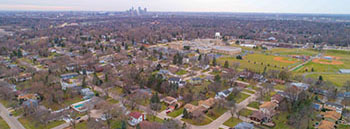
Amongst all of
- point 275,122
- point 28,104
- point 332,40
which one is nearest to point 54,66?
point 28,104

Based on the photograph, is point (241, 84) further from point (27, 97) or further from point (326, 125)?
point (27, 97)

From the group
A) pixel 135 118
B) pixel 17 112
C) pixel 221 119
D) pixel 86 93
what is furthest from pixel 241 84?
pixel 17 112

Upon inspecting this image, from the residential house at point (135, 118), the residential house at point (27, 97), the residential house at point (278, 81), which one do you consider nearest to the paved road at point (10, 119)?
the residential house at point (27, 97)

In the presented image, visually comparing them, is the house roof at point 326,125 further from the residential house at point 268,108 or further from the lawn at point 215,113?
the lawn at point 215,113

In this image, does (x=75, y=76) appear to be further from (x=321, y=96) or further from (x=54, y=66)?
(x=321, y=96)

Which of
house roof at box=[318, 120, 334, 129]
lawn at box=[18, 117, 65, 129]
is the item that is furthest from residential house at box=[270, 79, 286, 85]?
lawn at box=[18, 117, 65, 129]

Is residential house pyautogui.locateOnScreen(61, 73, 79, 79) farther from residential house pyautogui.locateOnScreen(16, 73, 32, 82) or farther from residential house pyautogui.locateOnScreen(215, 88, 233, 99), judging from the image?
residential house pyautogui.locateOnScreen(215, 88, 233, 99)
